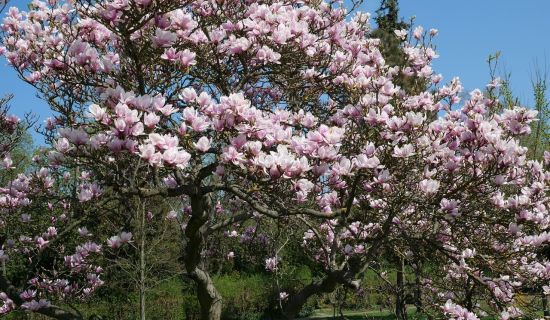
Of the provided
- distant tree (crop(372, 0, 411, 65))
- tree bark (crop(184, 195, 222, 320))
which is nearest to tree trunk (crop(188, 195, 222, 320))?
tree bark (crop(184, 195, 222, 320))

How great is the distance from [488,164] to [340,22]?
2.35 m

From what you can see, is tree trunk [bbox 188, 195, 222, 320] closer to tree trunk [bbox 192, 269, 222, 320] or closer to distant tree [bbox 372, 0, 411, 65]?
tree trunk [bbox 192, 269, 222, 320]

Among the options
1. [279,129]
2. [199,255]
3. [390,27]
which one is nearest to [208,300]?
[199,255]

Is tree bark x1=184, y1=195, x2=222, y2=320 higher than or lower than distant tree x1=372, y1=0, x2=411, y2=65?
lower

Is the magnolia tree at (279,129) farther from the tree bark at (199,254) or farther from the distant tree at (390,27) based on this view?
the distant tree at (390,27)

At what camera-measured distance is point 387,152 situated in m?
4.01

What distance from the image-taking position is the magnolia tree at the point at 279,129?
3199mm

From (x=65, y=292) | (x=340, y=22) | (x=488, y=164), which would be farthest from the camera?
(x=65, y=292)

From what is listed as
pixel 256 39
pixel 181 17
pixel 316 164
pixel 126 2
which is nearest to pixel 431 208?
pixel 316 164

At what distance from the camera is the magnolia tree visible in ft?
10.5

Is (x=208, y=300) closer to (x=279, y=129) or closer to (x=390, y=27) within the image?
(x=279, y=129)

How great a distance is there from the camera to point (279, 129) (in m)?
3.37

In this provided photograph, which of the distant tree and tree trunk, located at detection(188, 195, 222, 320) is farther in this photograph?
the distant tree

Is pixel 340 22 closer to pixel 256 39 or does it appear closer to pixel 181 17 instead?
pixel 256 39
